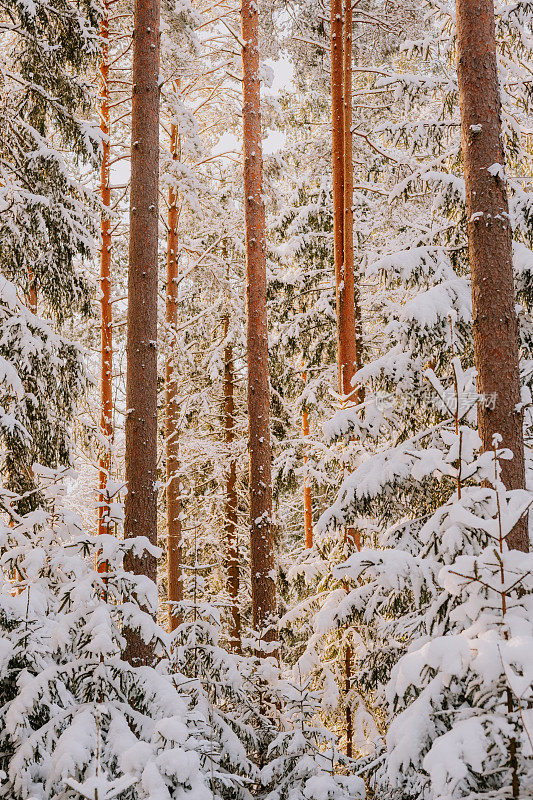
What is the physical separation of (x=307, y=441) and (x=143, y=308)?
2.90 m

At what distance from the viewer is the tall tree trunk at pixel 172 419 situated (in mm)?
11781

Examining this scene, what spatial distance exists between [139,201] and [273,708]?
192 inches

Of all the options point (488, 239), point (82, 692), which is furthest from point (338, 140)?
point (82, 692)

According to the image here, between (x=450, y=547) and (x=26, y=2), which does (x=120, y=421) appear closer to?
(x=26, y=2)

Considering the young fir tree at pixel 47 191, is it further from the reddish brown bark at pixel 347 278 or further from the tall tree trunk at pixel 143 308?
the reddish brown bark at pixel 347 278

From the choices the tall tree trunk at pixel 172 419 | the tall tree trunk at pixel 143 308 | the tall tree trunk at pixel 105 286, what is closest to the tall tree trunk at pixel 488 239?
the tall tree trunk at pixel 143 308

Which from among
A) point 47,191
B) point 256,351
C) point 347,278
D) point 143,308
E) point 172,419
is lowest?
point 172,419

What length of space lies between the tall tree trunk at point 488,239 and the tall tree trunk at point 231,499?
9954 mm

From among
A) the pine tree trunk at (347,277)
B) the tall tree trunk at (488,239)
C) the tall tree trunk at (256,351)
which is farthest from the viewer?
the pine tree trunk at (347,277)

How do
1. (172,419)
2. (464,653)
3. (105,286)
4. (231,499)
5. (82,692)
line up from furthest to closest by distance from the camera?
1. (231,499)
2. (172,419)
3. (105,286)
4. (82,692)
5. (464,653)

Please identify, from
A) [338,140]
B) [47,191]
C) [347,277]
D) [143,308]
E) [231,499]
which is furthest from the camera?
[231,499]

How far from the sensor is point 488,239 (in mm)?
4270

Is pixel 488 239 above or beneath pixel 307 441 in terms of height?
above

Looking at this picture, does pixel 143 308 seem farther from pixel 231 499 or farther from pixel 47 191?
pixel 231 499
